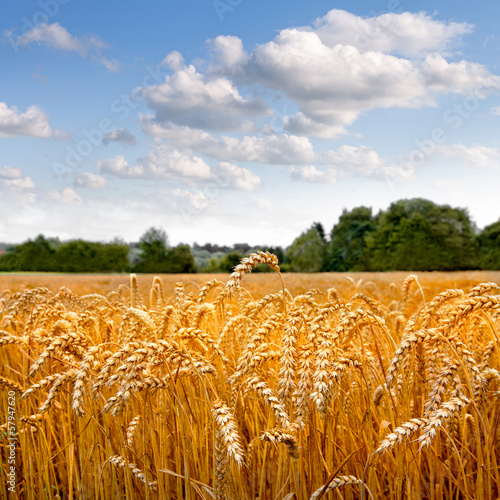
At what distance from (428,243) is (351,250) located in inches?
463

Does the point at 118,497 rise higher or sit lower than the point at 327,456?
lower

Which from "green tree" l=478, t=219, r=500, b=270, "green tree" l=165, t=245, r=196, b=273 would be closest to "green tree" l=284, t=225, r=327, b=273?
"green tree" l=165, t=245, r=196, b=273

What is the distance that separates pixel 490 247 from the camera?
54094 mm

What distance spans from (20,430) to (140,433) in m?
0.87

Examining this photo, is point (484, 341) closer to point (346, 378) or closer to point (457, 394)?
point (346, 378)

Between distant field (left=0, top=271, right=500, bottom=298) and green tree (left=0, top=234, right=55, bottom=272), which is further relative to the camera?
green tree (left=0, top=234, right=55, bottom=272)

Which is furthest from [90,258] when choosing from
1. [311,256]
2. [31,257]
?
[311,256]

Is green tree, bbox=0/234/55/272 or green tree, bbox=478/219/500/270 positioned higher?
green tree, bbox=0/234/55/272

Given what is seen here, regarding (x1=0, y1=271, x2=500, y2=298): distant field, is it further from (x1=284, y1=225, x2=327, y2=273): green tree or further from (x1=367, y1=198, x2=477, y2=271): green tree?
(x1=284, y1=225, x2=327, y2=273): green tree

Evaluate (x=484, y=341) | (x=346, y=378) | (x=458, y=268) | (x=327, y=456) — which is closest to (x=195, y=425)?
(x=327, y=456)

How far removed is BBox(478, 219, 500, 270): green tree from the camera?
52.4 m

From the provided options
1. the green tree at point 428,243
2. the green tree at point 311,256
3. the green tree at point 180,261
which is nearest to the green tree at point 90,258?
the green tree at point 180,261

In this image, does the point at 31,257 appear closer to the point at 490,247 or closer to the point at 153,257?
the point at 153,257

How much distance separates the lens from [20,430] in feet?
9.48
